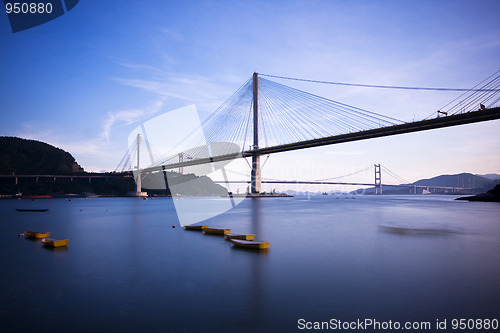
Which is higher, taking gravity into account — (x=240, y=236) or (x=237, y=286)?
(x=240, y=236)

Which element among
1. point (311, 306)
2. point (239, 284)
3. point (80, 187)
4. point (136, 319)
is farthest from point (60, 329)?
point (80, 187)

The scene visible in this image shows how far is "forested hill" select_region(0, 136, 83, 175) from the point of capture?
328ft

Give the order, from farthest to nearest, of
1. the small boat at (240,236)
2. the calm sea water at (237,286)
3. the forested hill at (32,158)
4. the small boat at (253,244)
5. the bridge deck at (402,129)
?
the forested hill at (32,158) → the bridge deck at (402,129) → the small boat at (240,236) → the small boat at (253,244) → the calm sea water at (237,286)

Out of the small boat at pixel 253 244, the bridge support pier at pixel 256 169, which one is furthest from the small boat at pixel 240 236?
the bridge support pier at pixel 256 169

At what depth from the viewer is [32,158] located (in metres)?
110

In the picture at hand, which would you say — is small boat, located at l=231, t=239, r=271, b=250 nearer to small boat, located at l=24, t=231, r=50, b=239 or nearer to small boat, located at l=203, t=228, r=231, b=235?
small boat, located at l=203, t=228, r=231, b=235

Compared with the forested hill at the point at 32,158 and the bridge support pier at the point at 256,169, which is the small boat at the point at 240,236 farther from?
the forested hill at the point at 32,158

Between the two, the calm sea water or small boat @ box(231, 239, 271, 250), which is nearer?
the calm sea water

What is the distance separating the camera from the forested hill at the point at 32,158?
10006 cm

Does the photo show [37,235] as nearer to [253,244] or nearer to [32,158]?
[253,244]

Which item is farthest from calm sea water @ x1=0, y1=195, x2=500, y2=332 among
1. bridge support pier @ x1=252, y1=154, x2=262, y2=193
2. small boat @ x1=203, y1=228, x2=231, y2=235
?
bridge support pier @ x1=252, y1=154, x2=262, y2=193

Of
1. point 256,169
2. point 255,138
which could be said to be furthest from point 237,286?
point 255,138

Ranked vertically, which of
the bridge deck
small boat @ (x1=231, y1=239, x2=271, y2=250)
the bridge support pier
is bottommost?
small boat @ (x1=231, y1=239, x2=271, y2=250)

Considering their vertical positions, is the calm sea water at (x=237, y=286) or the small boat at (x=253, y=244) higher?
the small boat at (x=253, y=244)
